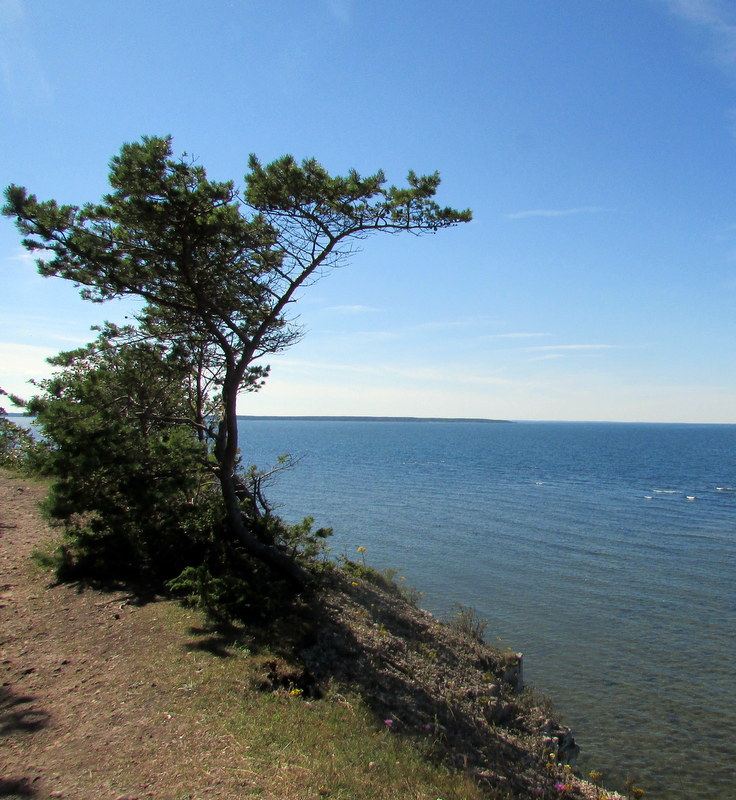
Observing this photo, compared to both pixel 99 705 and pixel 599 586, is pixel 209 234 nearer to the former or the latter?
pixel 99 705

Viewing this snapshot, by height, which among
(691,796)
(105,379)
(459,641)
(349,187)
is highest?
(349,187)

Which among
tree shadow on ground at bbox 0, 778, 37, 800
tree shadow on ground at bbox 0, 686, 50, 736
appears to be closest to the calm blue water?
tree shadow on ground at bbox 0, 686, 50, 736

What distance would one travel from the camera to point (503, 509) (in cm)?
3375

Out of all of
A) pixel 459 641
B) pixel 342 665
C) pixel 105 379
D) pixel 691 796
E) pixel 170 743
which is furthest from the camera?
pixel 459 641

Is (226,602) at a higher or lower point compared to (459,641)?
higher

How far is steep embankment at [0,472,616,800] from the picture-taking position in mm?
5191

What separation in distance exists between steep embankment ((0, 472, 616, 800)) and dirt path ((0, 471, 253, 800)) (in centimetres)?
2

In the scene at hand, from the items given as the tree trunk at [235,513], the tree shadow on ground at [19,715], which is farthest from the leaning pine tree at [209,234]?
the tree shadow on ground at [19,715]

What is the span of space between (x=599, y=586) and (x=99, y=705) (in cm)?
1723

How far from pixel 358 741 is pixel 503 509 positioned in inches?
1139

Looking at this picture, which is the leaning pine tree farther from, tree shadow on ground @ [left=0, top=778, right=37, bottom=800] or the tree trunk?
tree shadow on ground @ [left=0, top=778, right=37, bottom=800]

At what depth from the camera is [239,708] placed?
6324 mm

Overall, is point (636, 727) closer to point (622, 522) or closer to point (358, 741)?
point (358, 741)

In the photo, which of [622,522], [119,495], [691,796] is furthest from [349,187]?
[622,522]
